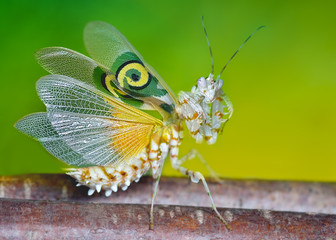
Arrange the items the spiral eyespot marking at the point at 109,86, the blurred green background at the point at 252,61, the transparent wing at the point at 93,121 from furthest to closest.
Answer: the blurred green background at the point at 252,61, the spiral eyespot marking at the point at 109,86, the transparent wing at the point at 93,121

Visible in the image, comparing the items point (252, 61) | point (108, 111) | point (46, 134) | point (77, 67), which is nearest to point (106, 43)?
point (77, 67)

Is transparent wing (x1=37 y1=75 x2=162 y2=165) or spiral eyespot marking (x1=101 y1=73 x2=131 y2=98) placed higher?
spiral eyespot marking (x1=101 y1=73 x2=131 y2=98)

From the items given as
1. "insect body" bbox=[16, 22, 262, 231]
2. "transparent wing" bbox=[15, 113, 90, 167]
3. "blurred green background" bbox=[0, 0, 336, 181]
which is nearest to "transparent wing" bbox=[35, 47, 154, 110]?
"insect body" bbox=[16, 22, 262, 231]

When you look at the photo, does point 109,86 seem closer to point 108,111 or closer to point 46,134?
point 108,111

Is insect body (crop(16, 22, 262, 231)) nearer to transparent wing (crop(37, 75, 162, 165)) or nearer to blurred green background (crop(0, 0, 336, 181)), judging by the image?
transparent wing (crop(37, 75, 162, 165))

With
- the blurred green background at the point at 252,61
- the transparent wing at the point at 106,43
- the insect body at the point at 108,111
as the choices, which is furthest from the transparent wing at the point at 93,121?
the blurred green background at the point at 252,61

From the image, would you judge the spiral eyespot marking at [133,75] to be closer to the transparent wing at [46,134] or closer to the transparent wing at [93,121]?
the transparent wing at [93,121]
